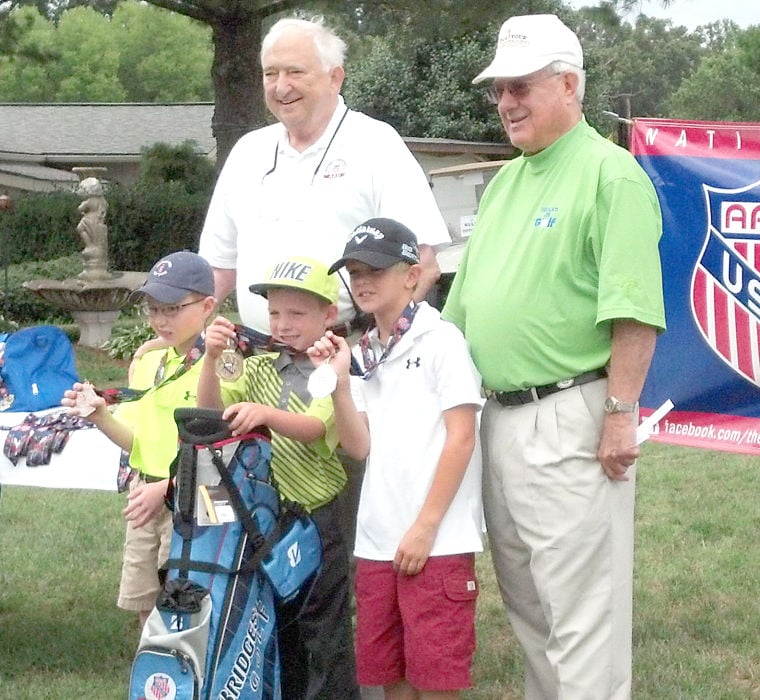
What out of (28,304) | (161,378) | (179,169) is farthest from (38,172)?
(161,378)

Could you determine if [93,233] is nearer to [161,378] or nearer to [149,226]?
[149,226]

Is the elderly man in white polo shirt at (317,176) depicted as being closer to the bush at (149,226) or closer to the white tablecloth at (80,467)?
the white tablecloth at (80,467)

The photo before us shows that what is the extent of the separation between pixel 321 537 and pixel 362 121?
1258mm

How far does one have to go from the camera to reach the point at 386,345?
3285 mm

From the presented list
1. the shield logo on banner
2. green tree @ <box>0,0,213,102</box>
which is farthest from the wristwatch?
green tree @ <box>0,0,213,102</box>

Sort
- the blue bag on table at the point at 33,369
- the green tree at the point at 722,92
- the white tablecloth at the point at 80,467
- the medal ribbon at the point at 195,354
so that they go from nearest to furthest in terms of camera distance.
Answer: the medal ribbon at the point at 195,354 → the white tablecloth at the point at 80,467 → the blue bag on table at the point at 33,369 → the green tree at the point at 722,92

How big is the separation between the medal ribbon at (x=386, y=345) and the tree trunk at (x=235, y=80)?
→ 39.3ft

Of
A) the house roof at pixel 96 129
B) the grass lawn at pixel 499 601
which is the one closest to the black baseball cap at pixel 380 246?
the grass lawn at pixel 499 601

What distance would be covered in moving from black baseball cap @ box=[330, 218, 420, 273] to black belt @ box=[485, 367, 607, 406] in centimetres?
45

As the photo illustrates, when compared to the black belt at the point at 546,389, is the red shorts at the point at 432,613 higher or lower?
lower

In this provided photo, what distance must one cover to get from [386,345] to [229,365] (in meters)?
0.42

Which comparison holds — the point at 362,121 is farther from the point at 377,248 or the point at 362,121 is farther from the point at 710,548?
the point at 710,548

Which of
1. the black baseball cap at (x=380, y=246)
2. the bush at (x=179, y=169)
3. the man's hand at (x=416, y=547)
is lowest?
the bush at (x=179, y=169)

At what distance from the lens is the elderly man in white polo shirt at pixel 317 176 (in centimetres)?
361
